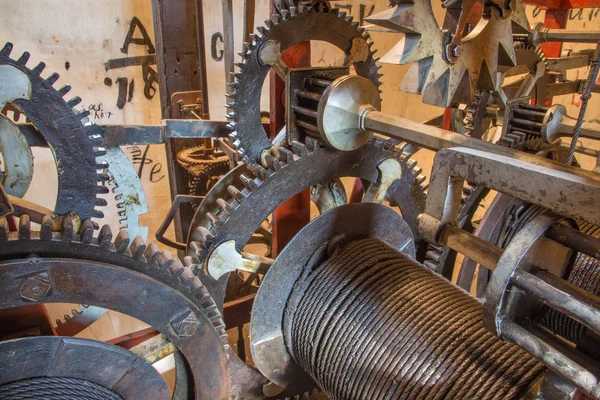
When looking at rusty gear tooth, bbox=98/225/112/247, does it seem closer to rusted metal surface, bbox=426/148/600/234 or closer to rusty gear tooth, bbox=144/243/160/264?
rusty gear tooth, bbox=144/243/160/264

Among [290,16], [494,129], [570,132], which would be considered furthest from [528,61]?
[290,16]

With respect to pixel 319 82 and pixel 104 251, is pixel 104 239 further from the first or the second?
pixel 319 82

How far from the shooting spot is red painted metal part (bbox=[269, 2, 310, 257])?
67.5 inches

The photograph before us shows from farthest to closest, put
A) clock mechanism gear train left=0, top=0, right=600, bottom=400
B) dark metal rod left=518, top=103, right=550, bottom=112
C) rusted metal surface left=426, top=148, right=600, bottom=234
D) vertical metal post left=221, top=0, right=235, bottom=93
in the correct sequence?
vertical metal post left=221, top=0, right=235, bottom=93
dark metal rod left=518, top=103, right=550, bottom=112
clock mechanism gear train left=0, top=0, right=600, bottom=400
rusted metal surface left=426, top=148, right=600, bottom=234

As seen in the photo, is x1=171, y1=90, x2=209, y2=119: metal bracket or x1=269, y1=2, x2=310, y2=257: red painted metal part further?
x1=171, y1=90, x2=209, y2=119: metal bracket

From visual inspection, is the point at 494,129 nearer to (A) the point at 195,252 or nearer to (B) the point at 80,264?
(A) the point at 195,252

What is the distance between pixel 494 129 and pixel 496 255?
2.61m

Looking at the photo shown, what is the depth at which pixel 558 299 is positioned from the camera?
67cm

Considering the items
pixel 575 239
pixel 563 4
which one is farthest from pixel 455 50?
pixel 563 4

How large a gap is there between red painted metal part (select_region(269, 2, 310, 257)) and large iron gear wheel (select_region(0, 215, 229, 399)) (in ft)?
2.28

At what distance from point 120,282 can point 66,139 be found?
15.5 inches

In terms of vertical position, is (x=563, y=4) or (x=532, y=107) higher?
(x=563, y=4)

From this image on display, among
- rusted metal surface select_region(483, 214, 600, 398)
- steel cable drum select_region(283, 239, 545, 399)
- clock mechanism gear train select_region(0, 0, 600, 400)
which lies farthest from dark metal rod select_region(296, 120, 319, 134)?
rusted metal surface select_region(483, 214, 600, 398)

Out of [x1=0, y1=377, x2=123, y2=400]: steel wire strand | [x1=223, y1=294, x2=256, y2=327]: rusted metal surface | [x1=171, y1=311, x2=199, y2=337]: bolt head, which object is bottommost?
[x1=223, y1=294, x2=256, y2=327]: rusted metal surface
